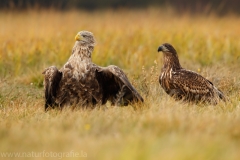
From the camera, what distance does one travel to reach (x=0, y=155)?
14.8 feet

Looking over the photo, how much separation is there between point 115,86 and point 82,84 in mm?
380

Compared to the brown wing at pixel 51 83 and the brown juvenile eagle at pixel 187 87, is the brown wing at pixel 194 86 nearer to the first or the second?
the brown juvenile eagle at pixel 187 87

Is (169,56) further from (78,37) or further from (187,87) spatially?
(78,37)

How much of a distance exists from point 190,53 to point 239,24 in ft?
10.5

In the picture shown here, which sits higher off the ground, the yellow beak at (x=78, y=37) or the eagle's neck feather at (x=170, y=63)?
the yellow beak at (x=78, y=37)

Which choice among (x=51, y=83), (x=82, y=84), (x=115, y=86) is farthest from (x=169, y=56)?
(x=51, y=83)

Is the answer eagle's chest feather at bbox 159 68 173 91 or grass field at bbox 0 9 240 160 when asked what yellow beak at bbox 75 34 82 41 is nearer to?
grass field at bbox 0 9 240 160

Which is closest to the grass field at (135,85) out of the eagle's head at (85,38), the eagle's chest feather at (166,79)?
the eagle's chest feather at (166,79)

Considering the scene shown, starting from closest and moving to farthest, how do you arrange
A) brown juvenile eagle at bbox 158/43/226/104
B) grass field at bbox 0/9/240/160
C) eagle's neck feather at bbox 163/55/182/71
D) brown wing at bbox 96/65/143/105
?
grass field at bbox 0/9/240/160
brown wing at bbox 96/65/143/105
brown juvenile eagle at bbox 158/43/226/104
eagle's neck feather at bbox 163/55/182/71

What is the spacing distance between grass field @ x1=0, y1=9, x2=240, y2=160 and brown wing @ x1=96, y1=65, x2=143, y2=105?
0.59 ft

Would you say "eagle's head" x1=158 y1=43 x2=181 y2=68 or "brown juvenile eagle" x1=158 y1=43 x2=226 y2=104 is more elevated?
→ "eagle's head" x1=158 y1=43 x2=181 y2=68

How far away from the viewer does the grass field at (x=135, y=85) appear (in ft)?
15.2

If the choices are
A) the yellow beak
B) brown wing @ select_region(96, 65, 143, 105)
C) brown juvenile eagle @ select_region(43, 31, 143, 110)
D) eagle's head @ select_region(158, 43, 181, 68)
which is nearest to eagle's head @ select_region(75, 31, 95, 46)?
the yellow beak

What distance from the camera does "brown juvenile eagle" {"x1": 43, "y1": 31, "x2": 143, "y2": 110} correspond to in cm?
686
